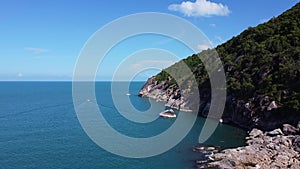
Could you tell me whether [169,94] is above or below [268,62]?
below

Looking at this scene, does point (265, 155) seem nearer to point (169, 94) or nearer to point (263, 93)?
point (263, 93)

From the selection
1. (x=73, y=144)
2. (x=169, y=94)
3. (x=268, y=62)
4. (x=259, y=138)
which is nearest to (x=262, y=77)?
(x=268, y=62)

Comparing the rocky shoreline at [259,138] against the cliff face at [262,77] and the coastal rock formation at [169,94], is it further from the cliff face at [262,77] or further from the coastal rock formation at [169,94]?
the coastal rock formation at [169,94]

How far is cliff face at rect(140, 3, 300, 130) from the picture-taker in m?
61.8

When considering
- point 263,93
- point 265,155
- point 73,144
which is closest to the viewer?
point 265,155

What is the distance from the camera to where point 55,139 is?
190ft

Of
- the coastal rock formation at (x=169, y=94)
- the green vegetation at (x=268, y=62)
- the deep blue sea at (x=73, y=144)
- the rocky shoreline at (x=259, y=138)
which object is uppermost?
the green vegetation at (x=268, y=62)

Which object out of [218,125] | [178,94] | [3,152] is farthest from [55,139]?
[178,94]

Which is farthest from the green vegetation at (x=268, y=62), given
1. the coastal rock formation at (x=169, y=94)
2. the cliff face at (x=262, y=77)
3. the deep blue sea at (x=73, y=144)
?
the deep blue sea at (x=73, y=144)

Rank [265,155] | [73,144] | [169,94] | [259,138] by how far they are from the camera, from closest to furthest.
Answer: [265,155] → [259,138] → [73,144] → [169,94]

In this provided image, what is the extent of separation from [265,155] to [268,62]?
1366 inches

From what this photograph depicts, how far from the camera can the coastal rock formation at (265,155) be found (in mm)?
39875

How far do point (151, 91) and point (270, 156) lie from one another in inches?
4293

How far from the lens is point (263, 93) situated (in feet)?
217
